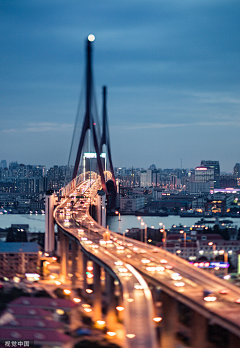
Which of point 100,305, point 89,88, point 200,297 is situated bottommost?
point 100,305

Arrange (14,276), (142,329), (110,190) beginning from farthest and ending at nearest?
(110,190) < (14,276) < (142,329)

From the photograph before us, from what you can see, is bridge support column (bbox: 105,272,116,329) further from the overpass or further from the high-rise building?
the high-rise building

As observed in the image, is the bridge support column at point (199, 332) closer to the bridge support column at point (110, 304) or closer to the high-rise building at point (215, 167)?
the bridge support column at point (110, 304)

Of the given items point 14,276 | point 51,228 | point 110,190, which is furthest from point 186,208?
point 14,276

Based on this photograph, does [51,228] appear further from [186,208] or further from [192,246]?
[186,208]

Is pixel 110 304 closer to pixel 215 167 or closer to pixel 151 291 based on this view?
pixel 151 291

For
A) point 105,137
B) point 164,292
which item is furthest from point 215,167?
point 164,292

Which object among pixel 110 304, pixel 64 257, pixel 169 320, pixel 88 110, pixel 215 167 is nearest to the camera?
pixel 169 320

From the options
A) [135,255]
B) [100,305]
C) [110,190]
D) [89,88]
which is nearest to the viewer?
[100,305]
